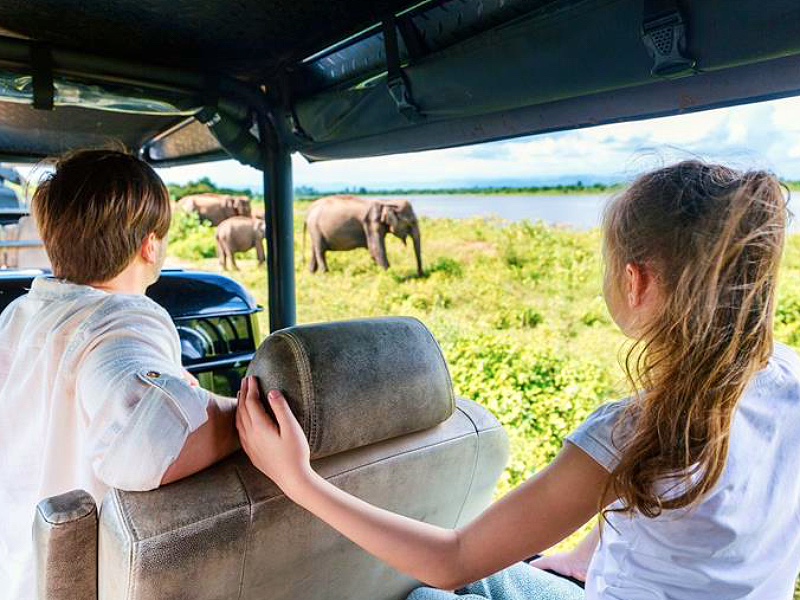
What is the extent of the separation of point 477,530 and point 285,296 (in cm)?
201

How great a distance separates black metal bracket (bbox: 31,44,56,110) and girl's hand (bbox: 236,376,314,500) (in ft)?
4.35

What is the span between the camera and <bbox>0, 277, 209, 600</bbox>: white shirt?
0.92 meters

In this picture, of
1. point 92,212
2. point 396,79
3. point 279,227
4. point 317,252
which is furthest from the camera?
point 317,252

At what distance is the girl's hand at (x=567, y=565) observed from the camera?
1.42 m

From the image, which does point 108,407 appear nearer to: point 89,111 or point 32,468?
point 32,468

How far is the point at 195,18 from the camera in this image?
1.86 metres

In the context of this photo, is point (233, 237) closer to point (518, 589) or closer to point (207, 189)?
point (207, 189)

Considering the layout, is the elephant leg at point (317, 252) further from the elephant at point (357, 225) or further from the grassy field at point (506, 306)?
the grassy field at point (506, 306)

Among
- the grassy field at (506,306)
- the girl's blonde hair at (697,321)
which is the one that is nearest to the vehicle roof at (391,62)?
the girl's blonde hair at (697,321)

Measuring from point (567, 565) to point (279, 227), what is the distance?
1770 mm

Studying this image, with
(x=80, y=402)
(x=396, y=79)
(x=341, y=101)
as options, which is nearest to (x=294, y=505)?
(x=80, y=402)

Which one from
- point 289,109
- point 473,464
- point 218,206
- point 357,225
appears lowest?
point 473,464

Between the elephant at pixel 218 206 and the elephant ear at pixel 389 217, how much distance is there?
1.52 meters

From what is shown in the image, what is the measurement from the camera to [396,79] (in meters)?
1.64
